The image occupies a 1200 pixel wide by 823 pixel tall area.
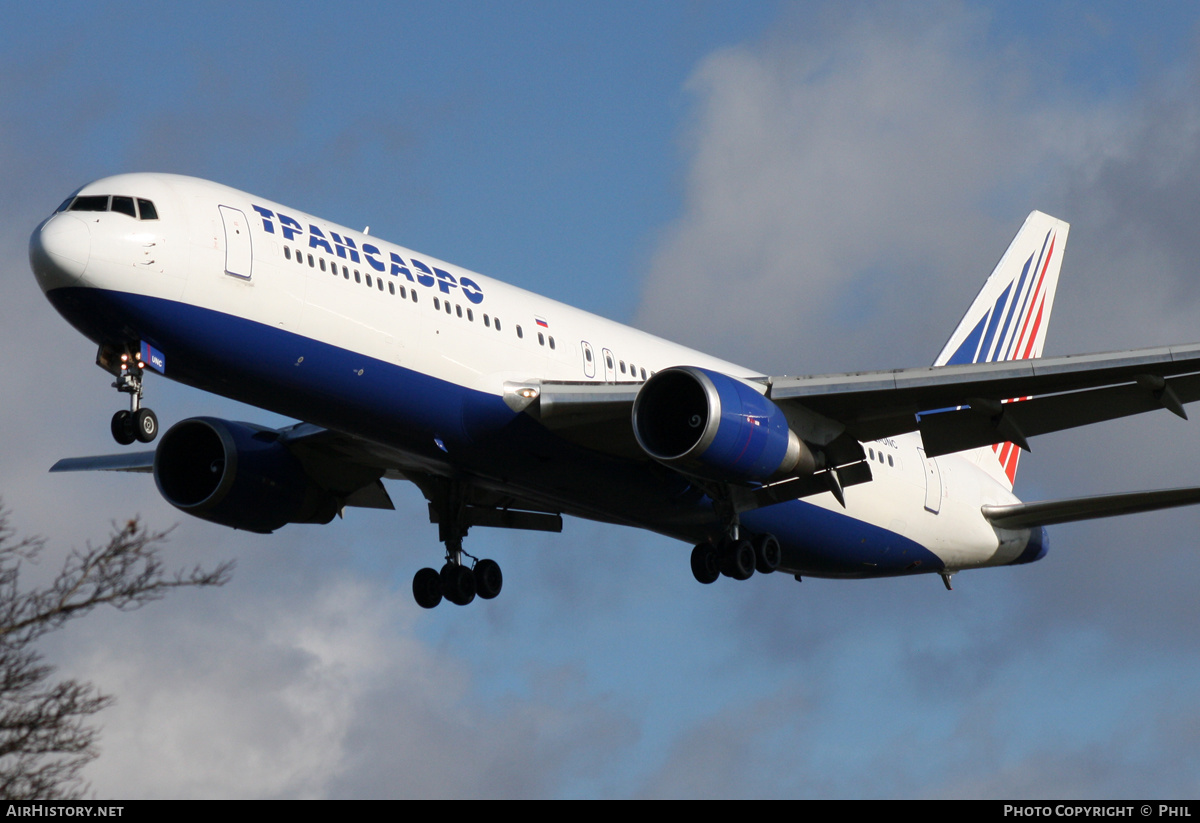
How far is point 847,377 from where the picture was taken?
29625 mm

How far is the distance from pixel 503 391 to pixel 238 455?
7.63 m

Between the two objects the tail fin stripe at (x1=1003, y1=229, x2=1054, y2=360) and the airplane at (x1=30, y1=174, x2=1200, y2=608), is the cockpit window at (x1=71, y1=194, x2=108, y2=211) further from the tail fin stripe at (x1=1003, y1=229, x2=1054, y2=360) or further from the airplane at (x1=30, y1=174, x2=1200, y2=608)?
the tail fin stripe at (x1=1003, y1=229, x2=1054, y2=360)

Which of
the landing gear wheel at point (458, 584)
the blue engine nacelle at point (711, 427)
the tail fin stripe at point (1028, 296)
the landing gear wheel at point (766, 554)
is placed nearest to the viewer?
the blue engine nacelle at point (711, 427)

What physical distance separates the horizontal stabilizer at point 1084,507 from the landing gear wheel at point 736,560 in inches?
322

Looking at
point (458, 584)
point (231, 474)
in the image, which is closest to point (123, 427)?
point (231, 474)

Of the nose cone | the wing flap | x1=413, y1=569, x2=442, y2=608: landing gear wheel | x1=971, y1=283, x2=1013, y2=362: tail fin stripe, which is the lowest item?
x1=413, y1=569, x2=442, y2=608: landing gear wheel

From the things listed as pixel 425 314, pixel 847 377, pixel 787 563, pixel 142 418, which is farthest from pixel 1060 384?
pixel 142 418

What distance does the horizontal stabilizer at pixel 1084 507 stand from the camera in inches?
1265

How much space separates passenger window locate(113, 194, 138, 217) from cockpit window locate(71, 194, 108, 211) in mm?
157

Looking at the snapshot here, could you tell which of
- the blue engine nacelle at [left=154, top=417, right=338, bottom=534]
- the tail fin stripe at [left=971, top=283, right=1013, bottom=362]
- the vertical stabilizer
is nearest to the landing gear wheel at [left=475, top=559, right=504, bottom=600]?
the blue engine nacelle at [left=154, top=417, right=338, bottom=534]

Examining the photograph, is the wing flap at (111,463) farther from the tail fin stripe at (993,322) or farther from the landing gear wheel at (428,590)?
the tail fin stripe at (993,322)

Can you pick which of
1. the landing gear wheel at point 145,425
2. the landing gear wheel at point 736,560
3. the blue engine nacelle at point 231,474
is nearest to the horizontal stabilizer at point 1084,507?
the landing gear wheel at point 736,560

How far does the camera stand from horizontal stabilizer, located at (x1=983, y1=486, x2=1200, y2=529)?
105ft
